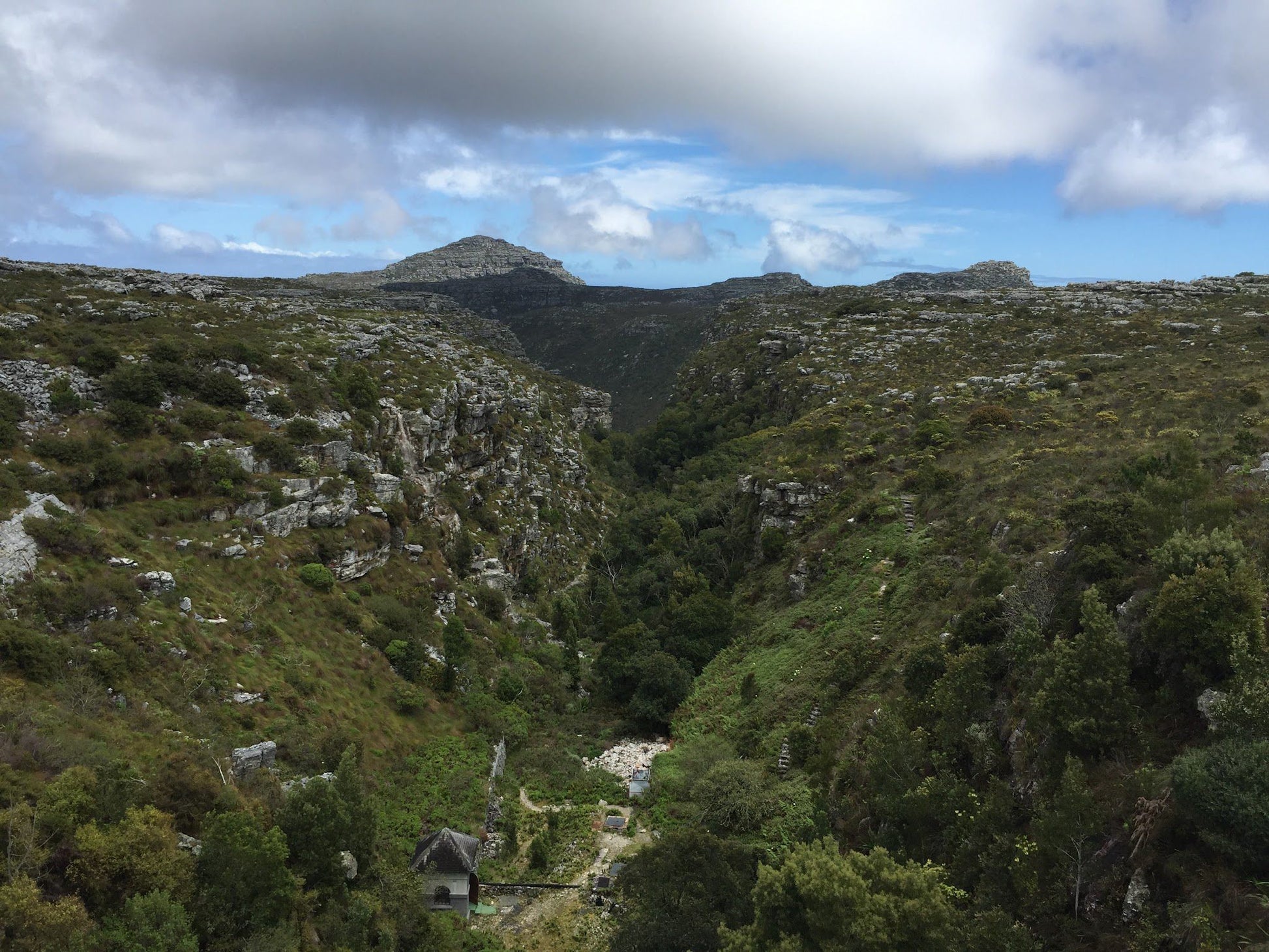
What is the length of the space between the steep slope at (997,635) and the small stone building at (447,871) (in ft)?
18.2

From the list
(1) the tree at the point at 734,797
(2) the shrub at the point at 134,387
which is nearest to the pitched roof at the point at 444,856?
(1) the tree at the point at 734,797

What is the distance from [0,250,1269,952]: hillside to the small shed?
670mm

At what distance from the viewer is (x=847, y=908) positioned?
1320 cm

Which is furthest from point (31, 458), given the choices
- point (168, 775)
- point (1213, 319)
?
point (1213, 319)

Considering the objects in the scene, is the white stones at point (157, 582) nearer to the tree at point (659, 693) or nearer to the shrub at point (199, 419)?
the shrub at point (199, 419)

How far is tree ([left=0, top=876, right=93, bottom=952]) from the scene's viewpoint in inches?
461

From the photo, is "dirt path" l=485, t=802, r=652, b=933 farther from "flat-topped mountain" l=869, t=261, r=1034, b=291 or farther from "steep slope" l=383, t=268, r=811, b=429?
"flat-topped mountain" l=869, t=261, r=1034, b=291

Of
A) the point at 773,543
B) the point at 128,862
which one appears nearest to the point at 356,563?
the point at 128,862

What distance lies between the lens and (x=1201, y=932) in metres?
10.6

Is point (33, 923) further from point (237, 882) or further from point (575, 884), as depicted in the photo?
point (575, 884)

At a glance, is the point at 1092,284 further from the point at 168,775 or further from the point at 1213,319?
the point at 168,775

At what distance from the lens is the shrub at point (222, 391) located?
3809 centimetres

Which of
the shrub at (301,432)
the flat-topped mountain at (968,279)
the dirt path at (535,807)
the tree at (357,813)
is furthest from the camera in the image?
the flat-topped mountain at (968,279)

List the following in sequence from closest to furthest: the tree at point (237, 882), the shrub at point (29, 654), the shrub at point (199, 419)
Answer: the tree at point (237, 882) → the shrub at point (29, 654) → the shrub at point (199, 419)
